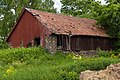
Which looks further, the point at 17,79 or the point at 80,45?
the point at 80,45

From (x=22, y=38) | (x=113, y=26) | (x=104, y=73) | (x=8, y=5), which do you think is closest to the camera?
(x=104, y=73)

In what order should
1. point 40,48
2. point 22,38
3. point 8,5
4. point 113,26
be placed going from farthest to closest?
1. point 8,5
2. point 113,26
3. point 22,38
4. point 40,48

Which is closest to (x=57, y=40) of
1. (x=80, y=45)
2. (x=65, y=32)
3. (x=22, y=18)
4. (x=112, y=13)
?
(x=65, y=32)

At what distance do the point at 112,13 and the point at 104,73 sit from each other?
2238 cm

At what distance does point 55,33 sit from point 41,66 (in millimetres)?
8364

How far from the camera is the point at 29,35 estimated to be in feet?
110

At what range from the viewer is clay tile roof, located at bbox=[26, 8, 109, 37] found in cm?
3128

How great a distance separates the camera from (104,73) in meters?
14.3

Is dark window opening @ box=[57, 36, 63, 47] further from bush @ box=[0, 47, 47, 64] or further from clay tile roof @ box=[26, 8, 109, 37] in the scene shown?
bush @ box=[0, 47, 47, 64]

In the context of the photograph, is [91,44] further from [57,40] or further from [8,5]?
[8,5]

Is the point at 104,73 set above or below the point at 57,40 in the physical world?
above

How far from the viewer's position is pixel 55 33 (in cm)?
2992

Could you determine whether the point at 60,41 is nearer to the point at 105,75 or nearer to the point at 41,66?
the point at 41,66

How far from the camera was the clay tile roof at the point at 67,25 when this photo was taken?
103 ft
